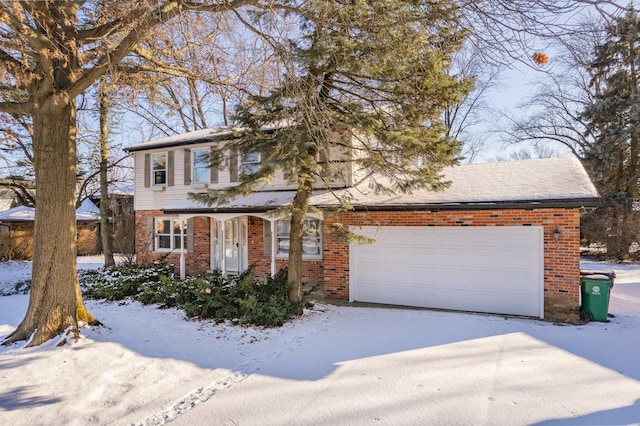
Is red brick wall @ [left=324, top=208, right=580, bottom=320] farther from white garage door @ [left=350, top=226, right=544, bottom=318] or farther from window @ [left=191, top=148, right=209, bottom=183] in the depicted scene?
window @ [left=191, top=148, right=209, bottom=183]

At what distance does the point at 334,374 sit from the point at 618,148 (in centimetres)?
1956

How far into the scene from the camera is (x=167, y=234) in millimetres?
14406

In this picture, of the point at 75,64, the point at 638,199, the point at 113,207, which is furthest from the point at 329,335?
the point at 113,207

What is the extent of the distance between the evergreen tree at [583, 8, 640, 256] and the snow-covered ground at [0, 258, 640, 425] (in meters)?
11.7

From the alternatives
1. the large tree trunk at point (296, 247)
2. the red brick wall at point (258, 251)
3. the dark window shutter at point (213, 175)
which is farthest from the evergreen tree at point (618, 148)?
the dark window shutter at point (213, 175)

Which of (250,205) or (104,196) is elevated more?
(104,196)

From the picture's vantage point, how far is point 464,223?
27.7 feet

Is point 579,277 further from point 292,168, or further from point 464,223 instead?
point 292,168

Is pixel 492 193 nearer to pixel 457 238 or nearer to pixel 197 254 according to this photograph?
pixel 457 238

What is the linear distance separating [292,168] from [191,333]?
365 centimetres

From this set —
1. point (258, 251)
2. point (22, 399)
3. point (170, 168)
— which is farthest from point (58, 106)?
Result: point (170, 168)

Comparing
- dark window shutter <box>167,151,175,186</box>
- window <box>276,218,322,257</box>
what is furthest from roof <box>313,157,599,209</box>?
dark window shutter <box>167,151,175,186</box>

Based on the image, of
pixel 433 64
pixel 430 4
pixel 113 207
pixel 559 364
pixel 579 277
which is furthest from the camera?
pixel 113 207

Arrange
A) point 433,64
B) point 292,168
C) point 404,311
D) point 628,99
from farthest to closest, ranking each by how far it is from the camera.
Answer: point 628,99, point 404,311, point 292,168, point 433,64
